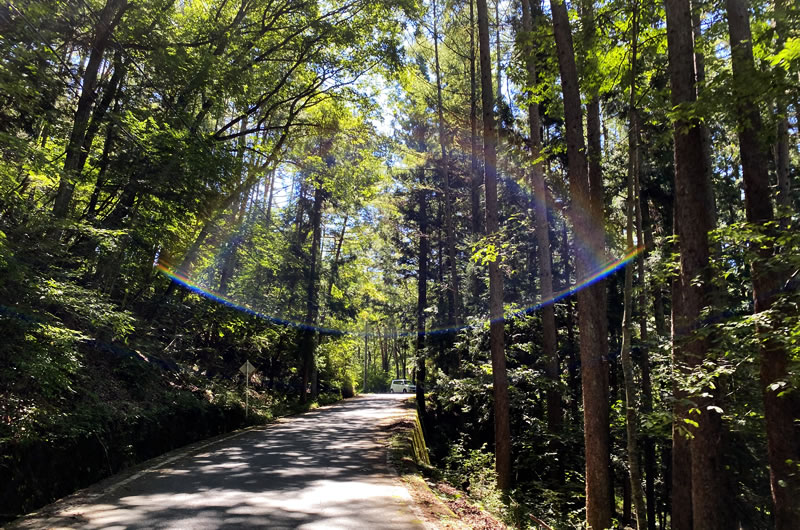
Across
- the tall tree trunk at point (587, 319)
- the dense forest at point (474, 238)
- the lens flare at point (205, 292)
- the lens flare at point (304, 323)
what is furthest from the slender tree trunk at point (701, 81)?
the lens flare at point (205, 292)

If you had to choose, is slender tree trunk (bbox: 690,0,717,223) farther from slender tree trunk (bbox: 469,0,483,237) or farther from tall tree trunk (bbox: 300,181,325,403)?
tall tree trunk (bbox: 300,181,325,403)

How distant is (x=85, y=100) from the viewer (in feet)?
32.4

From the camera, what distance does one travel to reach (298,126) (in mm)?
19391

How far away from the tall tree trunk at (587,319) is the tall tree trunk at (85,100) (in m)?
9.14

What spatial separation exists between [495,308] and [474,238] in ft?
17.5

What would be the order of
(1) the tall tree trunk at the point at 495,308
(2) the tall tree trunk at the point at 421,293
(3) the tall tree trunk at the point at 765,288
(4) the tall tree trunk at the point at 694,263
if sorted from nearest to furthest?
1. (3) the tall tree trunk at the point at 765,288
2. (4) the tall tree trunk at the point at 694,263
3. (1) the tall tree trunk at the point at 495,308
4. (2) the tall tree trunk at the point at 421,293

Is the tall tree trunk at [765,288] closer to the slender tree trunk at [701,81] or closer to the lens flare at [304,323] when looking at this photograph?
the slender tree trunk at [701,81]

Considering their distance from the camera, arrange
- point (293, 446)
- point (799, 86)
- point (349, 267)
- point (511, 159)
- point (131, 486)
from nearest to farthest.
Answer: point (799, 86) → point (131, 486) → point (293, 446) → point (511, 159) → point (349, 267)

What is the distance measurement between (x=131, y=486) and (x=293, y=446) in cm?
489

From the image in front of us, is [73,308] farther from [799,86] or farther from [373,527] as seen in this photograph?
[799,86]

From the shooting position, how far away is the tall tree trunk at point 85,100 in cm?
897

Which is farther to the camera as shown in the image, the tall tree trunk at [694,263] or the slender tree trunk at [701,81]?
the slender tree trunk at [701,81]

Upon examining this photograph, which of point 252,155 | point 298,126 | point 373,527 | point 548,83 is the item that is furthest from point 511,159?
point 373,527

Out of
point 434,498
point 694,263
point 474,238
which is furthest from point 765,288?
point 474,238
